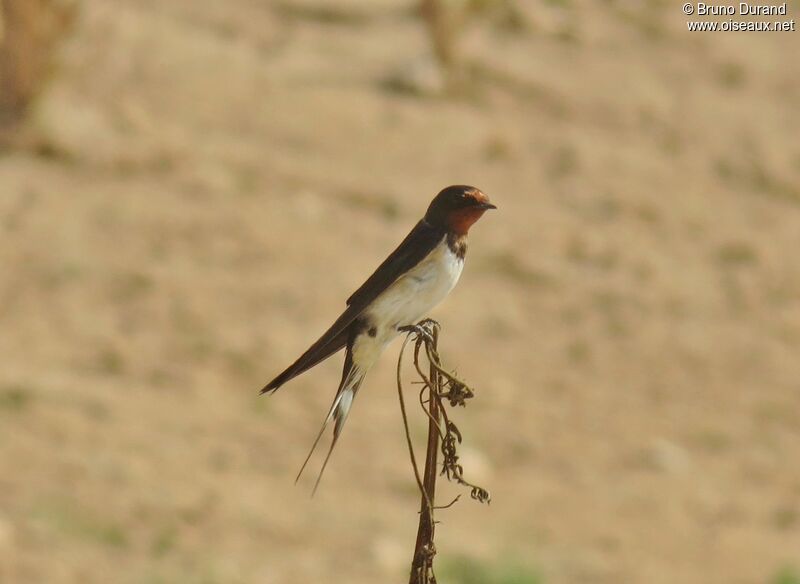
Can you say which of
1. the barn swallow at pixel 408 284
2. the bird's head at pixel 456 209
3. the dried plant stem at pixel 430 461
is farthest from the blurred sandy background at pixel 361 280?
the dried plant stem at pixel 430 461

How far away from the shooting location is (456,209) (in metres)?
3.36

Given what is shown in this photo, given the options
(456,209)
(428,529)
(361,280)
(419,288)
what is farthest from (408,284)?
(361,280)

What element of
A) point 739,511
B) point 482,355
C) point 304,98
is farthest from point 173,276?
point 739,511

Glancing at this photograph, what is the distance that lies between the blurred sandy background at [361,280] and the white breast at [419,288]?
3379 millimetres

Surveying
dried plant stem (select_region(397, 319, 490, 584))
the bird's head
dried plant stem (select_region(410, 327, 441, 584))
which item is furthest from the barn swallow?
dried plant stem (select_region(410, 327, 441, 584))

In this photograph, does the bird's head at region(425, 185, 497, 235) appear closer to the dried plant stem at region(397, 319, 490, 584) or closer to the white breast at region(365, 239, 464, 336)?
the white breast at region(365, 239, 464, 336)

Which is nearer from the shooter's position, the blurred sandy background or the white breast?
the white breast

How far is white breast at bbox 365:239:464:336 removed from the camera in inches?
131

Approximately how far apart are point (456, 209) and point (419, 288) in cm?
19

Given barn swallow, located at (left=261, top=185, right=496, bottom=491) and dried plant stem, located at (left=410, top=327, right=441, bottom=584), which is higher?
barn swallow, located at (left=261, top=185, right=496, bottom=491)

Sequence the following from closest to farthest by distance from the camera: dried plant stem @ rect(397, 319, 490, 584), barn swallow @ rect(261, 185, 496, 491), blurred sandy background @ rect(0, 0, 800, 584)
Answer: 1. dried plant stem @ rect(397, 319, 490, 584)
2. barn swallow @ rect(261, 185, 496, 491)
3. blurred sandy background @ rect(0, 0, 800, 584)

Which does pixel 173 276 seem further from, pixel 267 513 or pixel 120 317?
pixel 267 513

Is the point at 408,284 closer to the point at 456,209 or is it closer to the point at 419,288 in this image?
the point at 419,288

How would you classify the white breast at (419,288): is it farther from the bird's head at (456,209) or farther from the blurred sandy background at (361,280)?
the blurred sandy background at (361,280)
